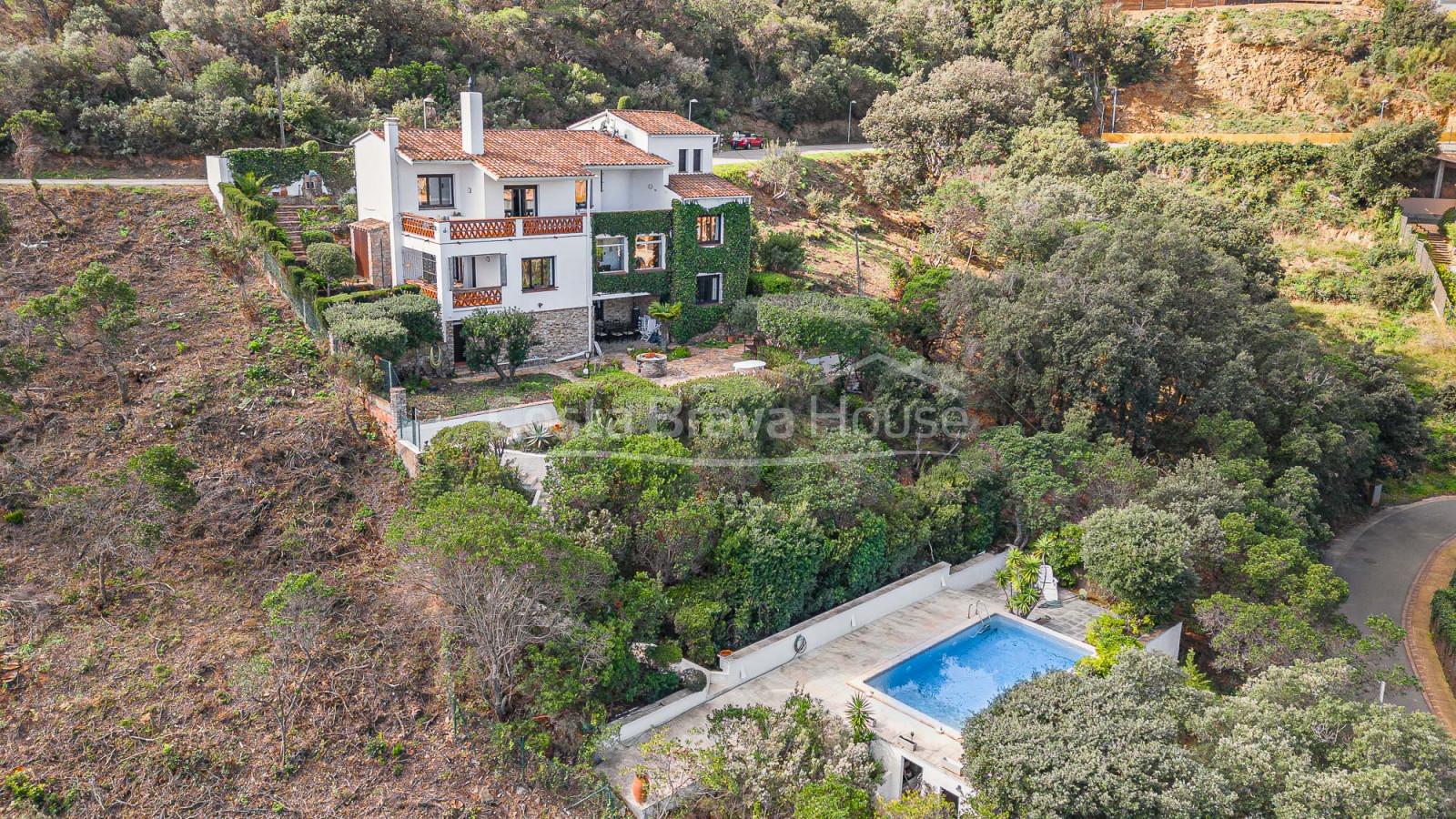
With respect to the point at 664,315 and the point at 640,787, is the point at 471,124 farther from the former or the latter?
the point at 640,787

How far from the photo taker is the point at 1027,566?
26953mm

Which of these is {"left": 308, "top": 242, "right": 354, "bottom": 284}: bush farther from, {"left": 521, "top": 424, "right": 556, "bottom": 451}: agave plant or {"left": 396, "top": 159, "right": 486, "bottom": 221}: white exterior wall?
{"left": 521, "top": 424, "right": 556, "bottom": 451}: agave plant

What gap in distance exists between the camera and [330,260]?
31.6m

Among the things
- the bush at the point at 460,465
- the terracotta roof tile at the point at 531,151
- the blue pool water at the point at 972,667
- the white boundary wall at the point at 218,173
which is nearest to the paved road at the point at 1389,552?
the blue pool water at the point at 972,667

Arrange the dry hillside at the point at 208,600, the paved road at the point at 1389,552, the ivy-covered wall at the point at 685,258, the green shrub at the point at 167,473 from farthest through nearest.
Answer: the ivy-covered wall at the point at 685,258 < the paved road at the point at 1389,552 < the green shrub at the point at 167,473 < the dry hillside at the point at 208,600

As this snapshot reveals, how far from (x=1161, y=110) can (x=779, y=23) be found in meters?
27.6

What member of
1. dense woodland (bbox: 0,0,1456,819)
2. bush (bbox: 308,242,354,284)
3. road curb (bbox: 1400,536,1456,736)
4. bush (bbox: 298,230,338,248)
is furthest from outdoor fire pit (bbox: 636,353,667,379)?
road curb (bbox: 1400,536,1456,736)

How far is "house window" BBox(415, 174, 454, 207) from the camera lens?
109 ft

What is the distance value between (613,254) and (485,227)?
606 cm

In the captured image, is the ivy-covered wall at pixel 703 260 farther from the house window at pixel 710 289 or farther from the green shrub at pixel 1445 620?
the green shrub at pixel 1445 620

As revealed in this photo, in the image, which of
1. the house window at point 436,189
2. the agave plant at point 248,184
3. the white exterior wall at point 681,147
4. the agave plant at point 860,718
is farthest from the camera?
the white exterior wall at point 681,147

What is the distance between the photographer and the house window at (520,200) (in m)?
33.1

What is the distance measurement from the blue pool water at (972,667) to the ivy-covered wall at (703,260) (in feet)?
54.8

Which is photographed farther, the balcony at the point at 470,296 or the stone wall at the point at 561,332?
the stone wall at the point at 561,332
